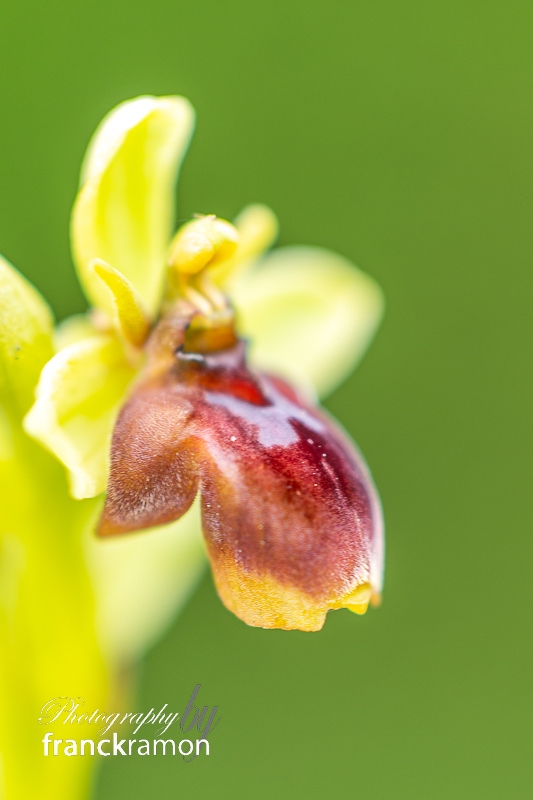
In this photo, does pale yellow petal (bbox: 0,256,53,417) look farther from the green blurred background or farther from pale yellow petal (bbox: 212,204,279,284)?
the green blurred background

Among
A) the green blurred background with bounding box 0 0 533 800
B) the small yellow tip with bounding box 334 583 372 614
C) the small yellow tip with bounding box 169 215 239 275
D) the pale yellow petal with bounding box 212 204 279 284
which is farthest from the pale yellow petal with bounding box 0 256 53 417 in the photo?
the green blurred background with bounding box 0 0 533 800

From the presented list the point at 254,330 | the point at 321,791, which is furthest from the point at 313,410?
the point at 321,791

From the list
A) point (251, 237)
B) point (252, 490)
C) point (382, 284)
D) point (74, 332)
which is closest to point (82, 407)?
point (252, 490)

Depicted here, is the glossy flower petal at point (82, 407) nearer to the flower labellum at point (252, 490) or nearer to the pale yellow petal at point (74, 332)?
the flower labellum at point (252, 490)

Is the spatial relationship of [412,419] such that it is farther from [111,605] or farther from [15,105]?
[111,605]

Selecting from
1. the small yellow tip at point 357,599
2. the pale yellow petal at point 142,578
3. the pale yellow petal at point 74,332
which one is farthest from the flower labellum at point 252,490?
the pale yellow petal at point 142,578

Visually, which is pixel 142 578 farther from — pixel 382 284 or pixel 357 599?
pixel 382 284
